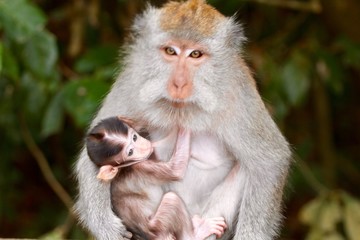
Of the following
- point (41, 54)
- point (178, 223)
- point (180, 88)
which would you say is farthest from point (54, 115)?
point (180, 88)

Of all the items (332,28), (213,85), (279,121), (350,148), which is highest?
(213,85)

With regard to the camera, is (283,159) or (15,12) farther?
(15,12)

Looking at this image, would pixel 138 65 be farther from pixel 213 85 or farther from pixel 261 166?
pixel 261 166

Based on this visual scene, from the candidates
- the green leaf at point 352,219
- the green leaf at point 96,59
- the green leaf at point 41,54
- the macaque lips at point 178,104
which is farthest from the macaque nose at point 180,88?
the green leaf at point 352,219

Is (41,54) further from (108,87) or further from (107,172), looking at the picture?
(107,172)

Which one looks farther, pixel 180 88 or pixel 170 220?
pixel 170 220

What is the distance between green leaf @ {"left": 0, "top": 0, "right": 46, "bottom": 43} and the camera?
24.8ft

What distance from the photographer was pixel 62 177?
10.1m

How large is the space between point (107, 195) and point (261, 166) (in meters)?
1.02

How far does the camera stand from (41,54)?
26.1 ft

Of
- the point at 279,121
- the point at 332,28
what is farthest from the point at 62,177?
the point at 332,28

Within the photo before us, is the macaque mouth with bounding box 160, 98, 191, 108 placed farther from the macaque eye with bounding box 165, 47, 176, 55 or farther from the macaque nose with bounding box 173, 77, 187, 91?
the macaque eye with bounding box 165, 47, 176, 55

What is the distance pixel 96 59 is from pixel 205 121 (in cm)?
253

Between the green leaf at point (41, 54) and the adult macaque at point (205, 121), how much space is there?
54.8 inches
